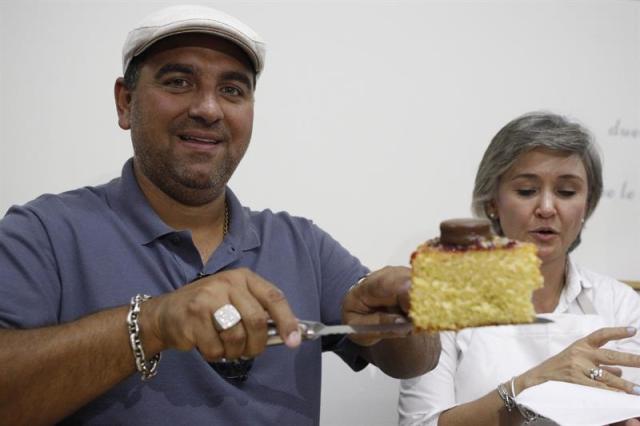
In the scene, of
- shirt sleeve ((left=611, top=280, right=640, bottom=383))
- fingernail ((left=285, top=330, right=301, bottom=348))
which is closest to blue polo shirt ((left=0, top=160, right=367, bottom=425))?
fingernail ((left=285, top=330, right=301, bottom=348))

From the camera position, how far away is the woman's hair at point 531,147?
160 cm

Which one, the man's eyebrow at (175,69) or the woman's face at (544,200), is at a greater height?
the man's eyebrow at (175,69)

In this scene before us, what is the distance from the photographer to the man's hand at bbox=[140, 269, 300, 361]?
2.70 feet

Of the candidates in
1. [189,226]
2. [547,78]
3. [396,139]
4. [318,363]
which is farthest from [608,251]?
[189,226]

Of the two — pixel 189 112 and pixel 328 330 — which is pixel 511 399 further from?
pixel 189 112

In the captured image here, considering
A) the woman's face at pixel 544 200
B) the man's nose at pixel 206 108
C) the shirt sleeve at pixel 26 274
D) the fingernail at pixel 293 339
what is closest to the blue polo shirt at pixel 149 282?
the shirt sleeve at pixel 26 274

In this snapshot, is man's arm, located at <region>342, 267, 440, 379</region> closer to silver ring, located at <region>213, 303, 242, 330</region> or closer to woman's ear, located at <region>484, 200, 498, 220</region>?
silver ring, located at <region>213, 303, 242, 330</region>

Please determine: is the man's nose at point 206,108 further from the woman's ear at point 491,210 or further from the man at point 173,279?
the woman's ear at point 491,210

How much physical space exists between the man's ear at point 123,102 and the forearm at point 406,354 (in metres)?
0.72

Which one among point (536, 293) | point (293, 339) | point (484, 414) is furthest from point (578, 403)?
point (293, 339)

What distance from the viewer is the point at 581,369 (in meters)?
1.25

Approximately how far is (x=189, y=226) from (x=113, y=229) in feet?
0.53

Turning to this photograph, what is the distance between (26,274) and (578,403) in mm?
1077

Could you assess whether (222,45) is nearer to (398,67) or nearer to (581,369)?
(398,67)
